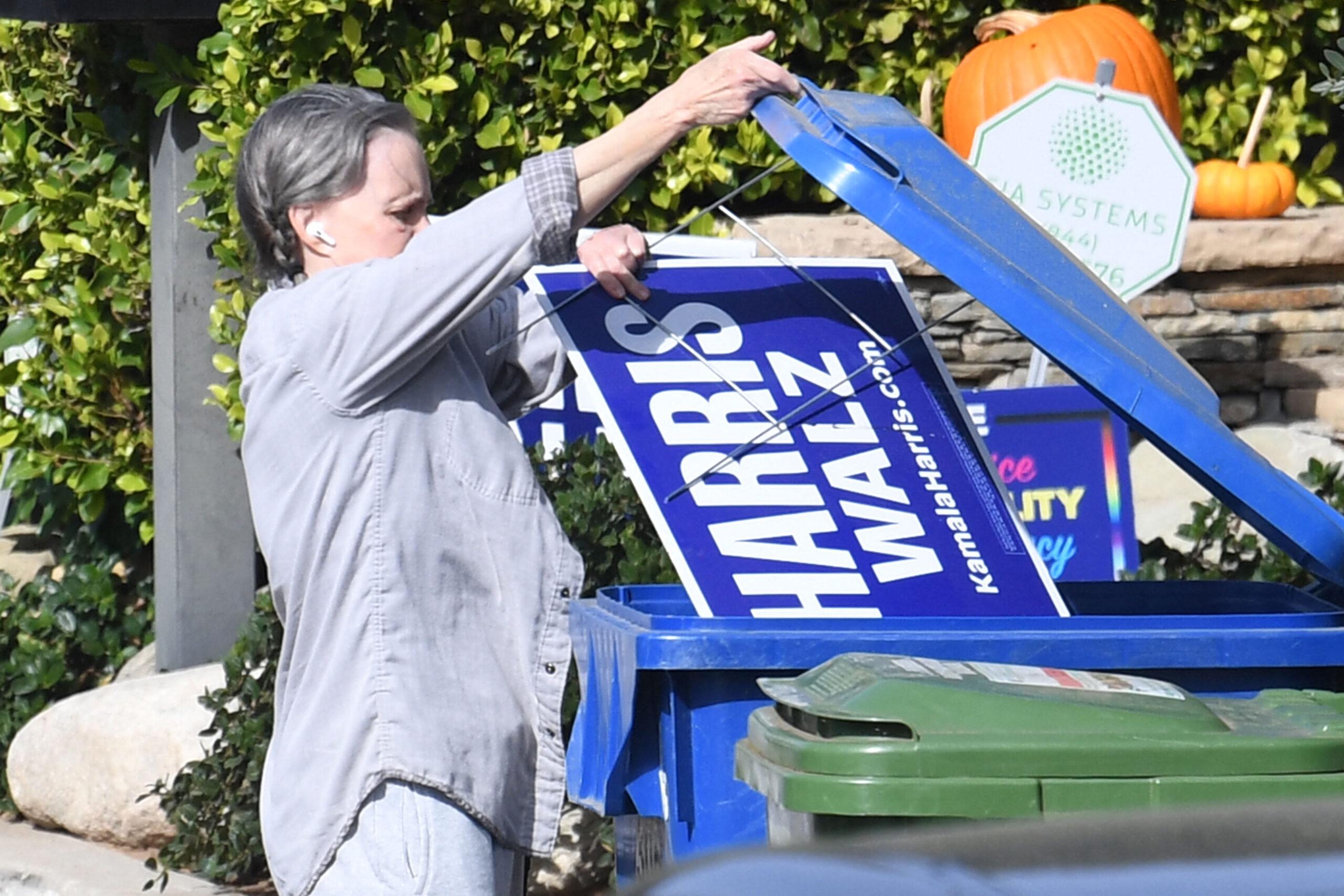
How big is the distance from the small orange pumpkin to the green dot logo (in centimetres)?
138

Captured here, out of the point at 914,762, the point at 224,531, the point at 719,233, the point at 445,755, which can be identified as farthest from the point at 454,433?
the point at 224,531

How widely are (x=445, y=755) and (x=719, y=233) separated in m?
3.19

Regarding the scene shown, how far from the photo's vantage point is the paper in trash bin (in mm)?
2676

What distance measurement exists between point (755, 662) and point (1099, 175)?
2.48 metres

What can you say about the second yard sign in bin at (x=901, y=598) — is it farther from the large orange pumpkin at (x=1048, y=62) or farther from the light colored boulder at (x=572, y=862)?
the large orange pumpkin at (x=1048, y=62)

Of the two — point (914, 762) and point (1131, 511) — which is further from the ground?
point (914, 762)

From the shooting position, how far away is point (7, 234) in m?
6.26

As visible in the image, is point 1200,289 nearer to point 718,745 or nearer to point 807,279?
point 807,279

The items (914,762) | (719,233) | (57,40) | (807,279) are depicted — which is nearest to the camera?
(914,762)

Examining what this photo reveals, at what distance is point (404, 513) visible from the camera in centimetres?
247

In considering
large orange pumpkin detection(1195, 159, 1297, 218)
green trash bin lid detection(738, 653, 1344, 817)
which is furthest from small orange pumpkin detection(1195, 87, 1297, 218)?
green trash bin lid detection(738, 653, 1344, 817)

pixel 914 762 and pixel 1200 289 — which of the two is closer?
pixel 914 762

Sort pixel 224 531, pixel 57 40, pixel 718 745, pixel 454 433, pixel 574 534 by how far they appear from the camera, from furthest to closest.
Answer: pixel 57 40, pixel 224 531, pixel 574 534, pixel 454 433, pixel 718 745

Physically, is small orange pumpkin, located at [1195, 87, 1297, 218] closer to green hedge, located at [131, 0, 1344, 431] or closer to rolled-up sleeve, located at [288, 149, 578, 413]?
green hedge, located at [131, 0, 1344, 431]
